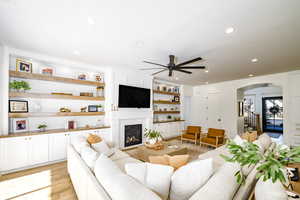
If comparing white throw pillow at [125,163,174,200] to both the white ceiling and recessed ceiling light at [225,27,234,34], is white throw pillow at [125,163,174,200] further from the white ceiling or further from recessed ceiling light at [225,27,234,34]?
recessed ceiling light at [225,27,234,34]

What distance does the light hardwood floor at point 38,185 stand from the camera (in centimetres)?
201

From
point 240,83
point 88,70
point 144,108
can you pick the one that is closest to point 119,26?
point 88,70

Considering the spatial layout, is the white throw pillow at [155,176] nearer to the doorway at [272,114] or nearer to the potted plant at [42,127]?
the potted plant at [42,127]

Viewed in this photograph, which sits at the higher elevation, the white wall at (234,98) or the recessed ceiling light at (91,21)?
the recessed ceiling light at (91,21)

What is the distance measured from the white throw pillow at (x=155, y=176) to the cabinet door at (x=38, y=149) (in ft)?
9.81

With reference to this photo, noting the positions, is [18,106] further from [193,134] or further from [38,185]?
[193,134]

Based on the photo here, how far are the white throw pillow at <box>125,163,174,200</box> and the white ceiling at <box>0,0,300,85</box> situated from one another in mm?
1984

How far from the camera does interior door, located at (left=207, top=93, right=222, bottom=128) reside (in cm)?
643

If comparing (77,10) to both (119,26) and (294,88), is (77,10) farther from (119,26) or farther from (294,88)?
(294,88)

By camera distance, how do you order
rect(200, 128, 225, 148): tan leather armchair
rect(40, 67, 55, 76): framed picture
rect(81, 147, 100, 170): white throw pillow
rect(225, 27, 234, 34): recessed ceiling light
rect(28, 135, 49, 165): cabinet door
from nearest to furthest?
rect(81, 147, 100, 170): white throw pillow
rect(225, 27, 234, 34): recessed ceiling light
rect(28, 135, 49, 165): cabinet door
rect(40, 67, 55, 76): framed picture
rect(200, 128, 225, 148): tan leather armchair

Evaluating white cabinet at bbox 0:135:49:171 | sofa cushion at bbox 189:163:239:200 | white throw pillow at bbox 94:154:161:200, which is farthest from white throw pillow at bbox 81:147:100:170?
white cabinet at bbox 0:135:49:171

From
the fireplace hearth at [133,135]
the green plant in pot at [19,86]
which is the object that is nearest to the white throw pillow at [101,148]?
the fireplace hearth at [133,135]

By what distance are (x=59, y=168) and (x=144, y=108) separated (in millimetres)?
3123

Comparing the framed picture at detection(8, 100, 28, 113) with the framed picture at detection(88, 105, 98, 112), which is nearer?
the framed picture at detection(8, 100, 28, 113)
